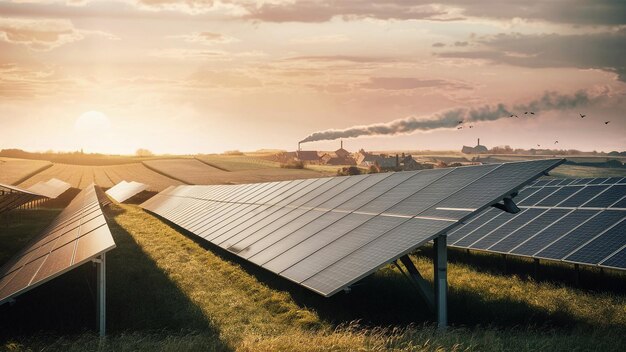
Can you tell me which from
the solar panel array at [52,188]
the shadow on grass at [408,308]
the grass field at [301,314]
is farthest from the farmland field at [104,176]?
the shadow on grass at [408,308]

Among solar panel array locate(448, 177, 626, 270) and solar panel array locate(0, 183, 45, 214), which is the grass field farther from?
solar panel array locate(0, 183, 45, 214)

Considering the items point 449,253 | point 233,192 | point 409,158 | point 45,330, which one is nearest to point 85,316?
point 45,330

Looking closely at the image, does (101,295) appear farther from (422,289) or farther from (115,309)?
(422,289)

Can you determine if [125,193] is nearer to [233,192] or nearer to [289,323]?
[233,192]

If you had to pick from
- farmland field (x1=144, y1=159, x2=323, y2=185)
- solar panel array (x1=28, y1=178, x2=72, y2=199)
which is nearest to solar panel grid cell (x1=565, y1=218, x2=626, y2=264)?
solar panel array (x1=28, y1=178, x2=72, y2=199)

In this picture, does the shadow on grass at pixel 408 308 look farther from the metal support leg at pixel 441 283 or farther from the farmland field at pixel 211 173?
the farmland field at pixel 211 173
